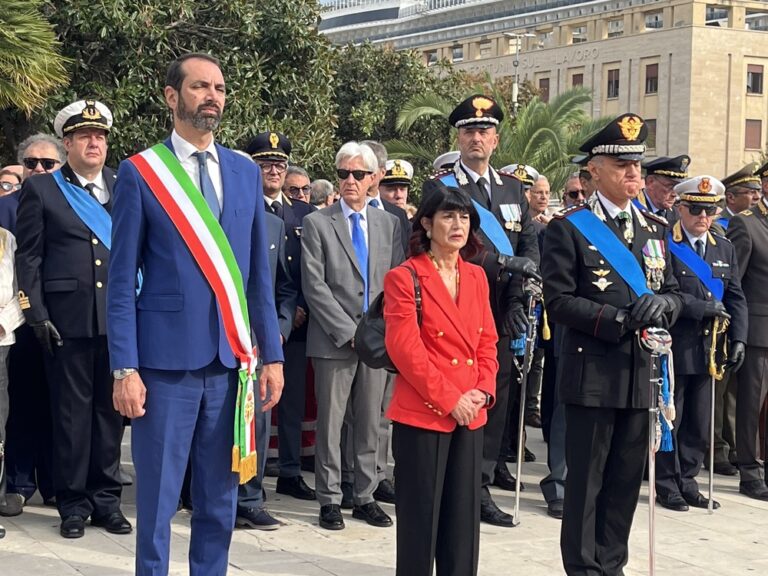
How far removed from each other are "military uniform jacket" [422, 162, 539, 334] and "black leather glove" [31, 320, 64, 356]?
230 cm

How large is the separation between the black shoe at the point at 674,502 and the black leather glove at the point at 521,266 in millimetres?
1984

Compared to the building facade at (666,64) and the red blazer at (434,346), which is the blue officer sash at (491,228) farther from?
the building facade at (666,64)

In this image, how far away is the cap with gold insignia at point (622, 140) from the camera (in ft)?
20.2

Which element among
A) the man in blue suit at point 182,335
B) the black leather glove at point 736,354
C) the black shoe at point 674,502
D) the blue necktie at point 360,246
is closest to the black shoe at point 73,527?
the man in blue suit at point 182,335

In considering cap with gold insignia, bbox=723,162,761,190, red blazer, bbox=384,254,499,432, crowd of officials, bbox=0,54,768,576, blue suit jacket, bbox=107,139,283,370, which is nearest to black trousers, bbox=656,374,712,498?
crowd of officials, bbox=0,54,768,576

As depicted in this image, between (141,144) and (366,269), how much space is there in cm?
902

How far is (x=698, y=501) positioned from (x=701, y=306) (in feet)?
4.26

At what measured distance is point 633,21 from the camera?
71.6 meters

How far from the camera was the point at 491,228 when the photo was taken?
7633 millimetres

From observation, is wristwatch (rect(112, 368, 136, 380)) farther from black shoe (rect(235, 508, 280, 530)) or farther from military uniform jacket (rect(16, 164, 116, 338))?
black shoe (rect(235, 508, 280, 530))

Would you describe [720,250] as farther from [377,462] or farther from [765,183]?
[377,462]

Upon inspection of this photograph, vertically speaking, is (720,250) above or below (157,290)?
above

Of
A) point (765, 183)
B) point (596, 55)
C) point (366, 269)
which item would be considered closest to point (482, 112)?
point (366, 269)

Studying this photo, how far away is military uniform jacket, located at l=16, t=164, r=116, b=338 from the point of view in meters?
7.22
